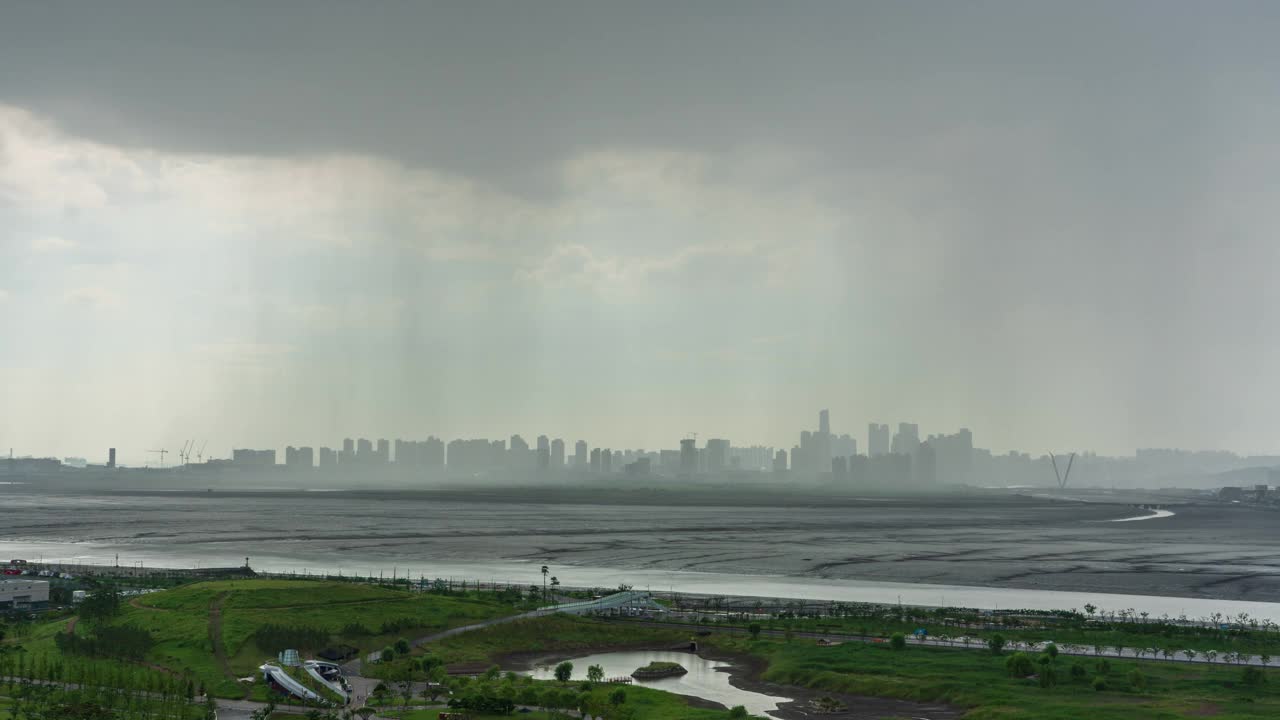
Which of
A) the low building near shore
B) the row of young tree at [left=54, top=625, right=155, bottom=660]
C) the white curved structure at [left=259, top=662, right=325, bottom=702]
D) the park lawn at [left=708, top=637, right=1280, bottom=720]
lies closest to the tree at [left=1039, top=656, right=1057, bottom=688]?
the park lawn at [left=708, top=637, right=1280, bottom=720]

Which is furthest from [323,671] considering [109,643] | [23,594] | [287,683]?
[23,594]

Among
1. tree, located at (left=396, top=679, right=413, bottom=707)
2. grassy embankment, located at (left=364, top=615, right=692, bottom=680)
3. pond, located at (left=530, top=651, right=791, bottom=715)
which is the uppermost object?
tree, located at (left=396, top=679, right=413, bottom=707)

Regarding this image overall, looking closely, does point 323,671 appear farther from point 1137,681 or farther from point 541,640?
point 1137,681

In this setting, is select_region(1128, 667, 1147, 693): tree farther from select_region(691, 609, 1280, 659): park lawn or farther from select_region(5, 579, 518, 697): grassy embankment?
select_region(5, 579, 518, 697): grassy embankment

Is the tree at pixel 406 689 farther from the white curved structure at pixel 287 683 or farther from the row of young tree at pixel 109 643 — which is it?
the row of young tree at pixel 109 643

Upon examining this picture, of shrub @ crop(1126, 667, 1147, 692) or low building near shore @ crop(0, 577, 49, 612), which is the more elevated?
low building near shore @ crop(0, 577, 49, 612)

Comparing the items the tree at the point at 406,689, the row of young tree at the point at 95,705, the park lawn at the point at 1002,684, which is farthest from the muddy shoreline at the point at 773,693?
the row of young tree at the point at 95,705
